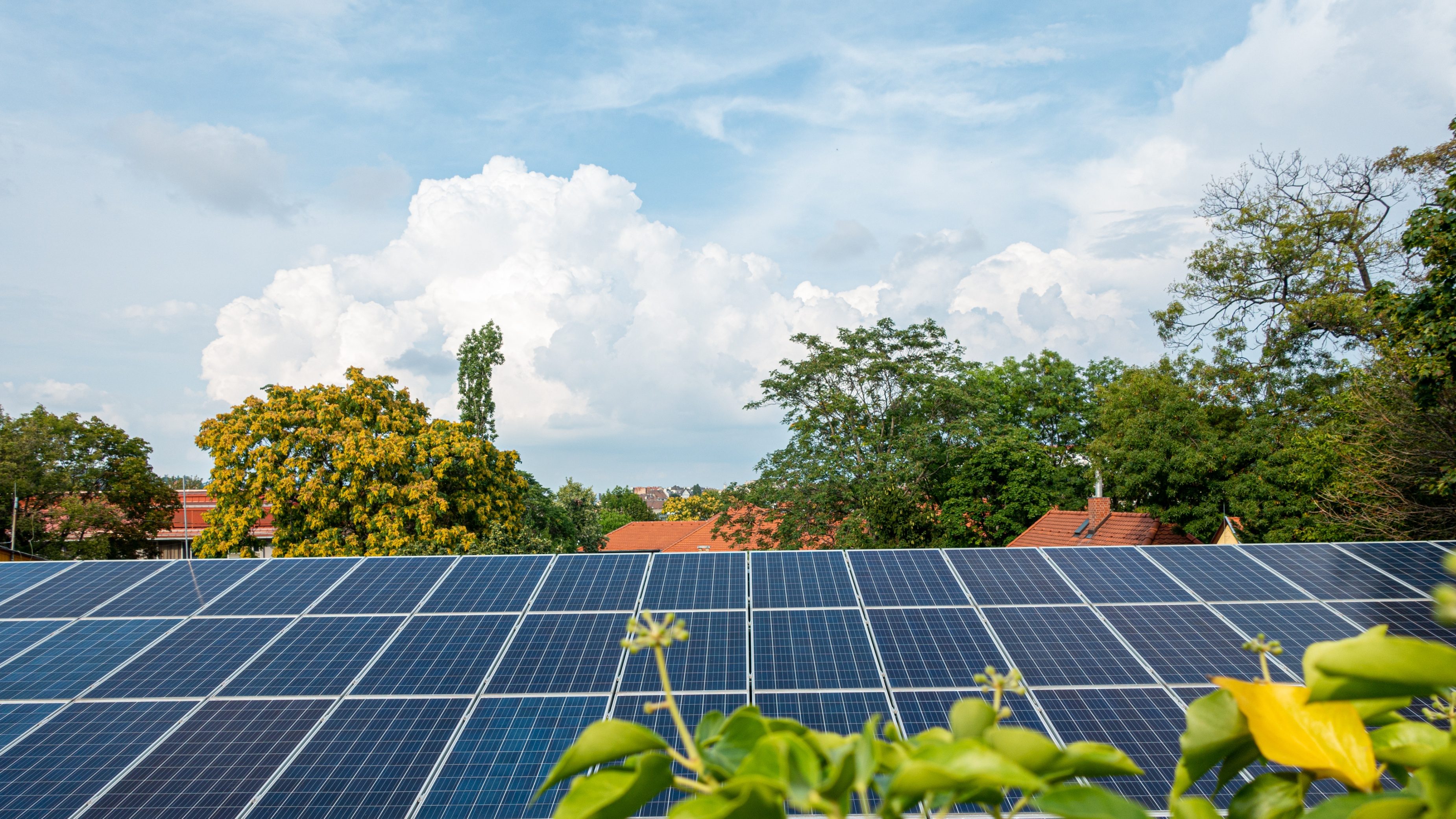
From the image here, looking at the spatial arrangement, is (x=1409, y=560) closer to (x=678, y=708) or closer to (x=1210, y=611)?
(x=1210, y=611)

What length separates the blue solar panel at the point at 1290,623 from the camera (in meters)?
8.55

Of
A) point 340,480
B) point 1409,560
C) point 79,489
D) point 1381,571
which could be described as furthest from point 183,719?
point 79,489

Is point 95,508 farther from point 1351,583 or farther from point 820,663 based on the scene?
point 1351,583

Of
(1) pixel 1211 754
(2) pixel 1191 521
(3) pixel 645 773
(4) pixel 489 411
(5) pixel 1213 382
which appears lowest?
(2) pixel 1191 521

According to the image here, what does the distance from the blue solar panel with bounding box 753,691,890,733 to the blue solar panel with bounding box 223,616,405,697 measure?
13.9 feet

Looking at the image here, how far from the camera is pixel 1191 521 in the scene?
1224 inches

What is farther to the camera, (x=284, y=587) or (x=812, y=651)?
(x=284, y=587)

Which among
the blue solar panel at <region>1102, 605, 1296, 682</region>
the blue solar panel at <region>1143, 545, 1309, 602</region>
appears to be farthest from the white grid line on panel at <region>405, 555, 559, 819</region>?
the blue solar panel at <region>1143, 545, 1309, 602</region>

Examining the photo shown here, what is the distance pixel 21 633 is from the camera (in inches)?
376

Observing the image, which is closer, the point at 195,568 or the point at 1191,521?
the point at 195,568

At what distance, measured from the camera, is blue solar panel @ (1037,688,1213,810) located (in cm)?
634

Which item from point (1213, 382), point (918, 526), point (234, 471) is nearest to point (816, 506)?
point (918, 526)

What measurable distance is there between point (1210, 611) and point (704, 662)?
5.83 meters

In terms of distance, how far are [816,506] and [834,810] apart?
105ft
